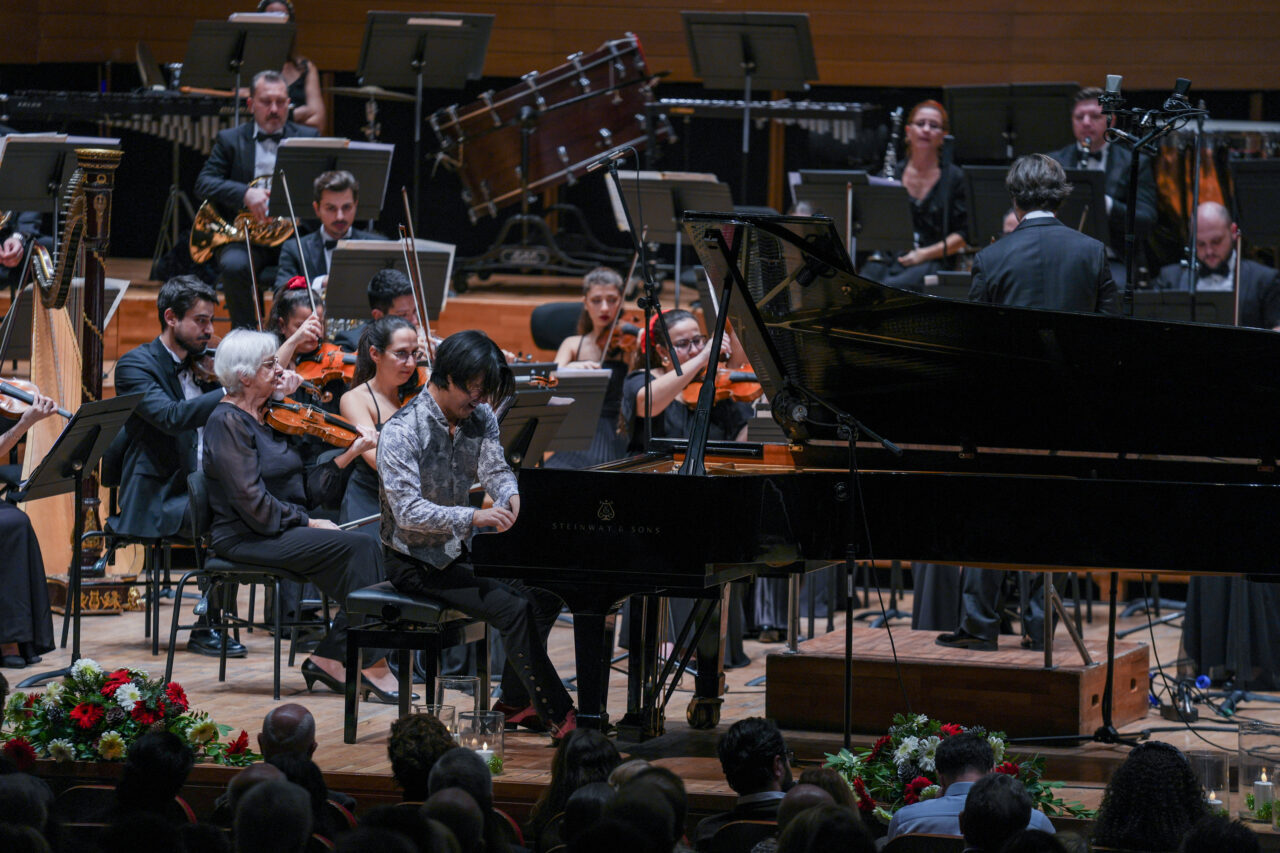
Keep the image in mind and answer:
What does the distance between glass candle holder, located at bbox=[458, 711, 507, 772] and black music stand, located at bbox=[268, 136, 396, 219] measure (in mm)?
3994

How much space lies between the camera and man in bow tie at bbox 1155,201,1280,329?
25.5ft

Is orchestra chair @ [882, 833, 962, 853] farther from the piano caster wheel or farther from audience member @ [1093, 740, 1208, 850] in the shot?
the piano caster wheel

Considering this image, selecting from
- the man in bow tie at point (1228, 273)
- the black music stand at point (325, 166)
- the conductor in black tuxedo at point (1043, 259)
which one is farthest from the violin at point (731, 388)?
the man in bow tie at point (1228, 273)

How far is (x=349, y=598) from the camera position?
16.4ft

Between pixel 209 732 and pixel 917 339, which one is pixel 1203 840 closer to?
pixel 917 339

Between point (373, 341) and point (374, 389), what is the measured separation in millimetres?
173

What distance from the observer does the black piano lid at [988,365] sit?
15.2ft

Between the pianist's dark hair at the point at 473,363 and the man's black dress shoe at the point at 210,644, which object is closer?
the pianist's dark hair at the point at 473,363

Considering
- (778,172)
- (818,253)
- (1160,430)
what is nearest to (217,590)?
(818,253)

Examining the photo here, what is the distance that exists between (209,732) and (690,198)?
4.15m

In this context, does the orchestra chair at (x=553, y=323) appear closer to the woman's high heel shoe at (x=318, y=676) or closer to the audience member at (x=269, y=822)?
the woman's high heel shoe at (x=318, y=676)

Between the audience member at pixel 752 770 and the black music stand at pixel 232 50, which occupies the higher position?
the black music stand at pixel 232 50

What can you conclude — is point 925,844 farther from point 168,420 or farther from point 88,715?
point 168,420

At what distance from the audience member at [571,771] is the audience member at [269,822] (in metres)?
0.72
